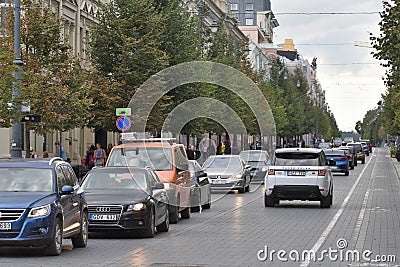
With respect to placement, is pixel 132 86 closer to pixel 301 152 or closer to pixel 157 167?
pixel 301 152

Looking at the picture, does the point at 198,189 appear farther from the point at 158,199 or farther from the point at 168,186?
the point at 158,199

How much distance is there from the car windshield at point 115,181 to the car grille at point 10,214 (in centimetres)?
456

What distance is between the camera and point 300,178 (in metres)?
27.5

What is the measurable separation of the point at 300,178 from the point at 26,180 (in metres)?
→ 13.0

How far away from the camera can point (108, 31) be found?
4288 cm

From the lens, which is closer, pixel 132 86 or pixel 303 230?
pixel 303 230

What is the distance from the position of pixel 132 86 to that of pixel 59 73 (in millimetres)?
7615

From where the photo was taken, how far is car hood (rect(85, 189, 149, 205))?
18250mm

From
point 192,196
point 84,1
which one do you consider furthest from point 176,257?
point 84,1

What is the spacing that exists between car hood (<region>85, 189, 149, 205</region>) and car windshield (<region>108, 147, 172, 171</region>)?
165 inches

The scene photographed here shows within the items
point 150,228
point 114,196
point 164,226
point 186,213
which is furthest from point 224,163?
point 114,196

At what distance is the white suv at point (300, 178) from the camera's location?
27.4m

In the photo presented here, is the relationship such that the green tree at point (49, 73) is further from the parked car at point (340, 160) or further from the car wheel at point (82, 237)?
the parked car at point (340, 160)

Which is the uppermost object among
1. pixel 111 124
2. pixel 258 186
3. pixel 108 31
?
pixel 108 31
